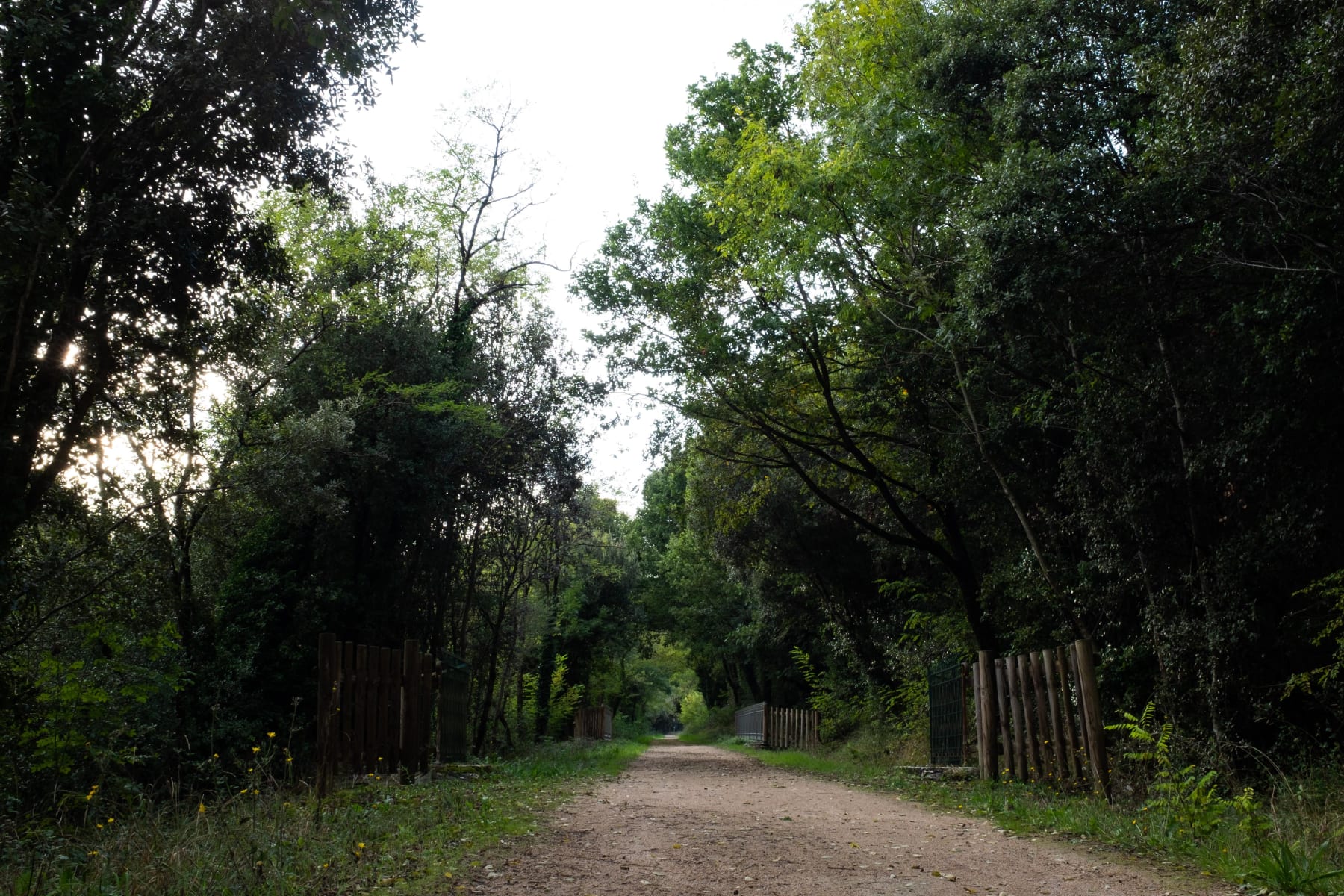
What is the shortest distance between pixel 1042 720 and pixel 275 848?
7.99 meters

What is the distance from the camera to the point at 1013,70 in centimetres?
925

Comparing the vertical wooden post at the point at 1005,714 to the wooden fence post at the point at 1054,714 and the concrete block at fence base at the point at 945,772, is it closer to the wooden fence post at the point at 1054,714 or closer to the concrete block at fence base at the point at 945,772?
the concrete block at fence base at the point at 945,772

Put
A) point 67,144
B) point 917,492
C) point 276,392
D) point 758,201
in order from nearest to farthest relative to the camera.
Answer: point 67,144 → point 758,201 → point 917,492 → point 276,392

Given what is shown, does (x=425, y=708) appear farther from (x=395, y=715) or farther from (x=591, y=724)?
(x=591, y=724)

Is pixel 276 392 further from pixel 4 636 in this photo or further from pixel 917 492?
pixel 917 492

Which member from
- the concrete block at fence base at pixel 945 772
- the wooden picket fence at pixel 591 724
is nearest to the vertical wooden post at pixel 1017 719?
the concrete block at fence base at pixel 945 772

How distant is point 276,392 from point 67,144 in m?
8.50

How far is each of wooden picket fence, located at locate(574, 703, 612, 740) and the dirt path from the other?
75.7 feet

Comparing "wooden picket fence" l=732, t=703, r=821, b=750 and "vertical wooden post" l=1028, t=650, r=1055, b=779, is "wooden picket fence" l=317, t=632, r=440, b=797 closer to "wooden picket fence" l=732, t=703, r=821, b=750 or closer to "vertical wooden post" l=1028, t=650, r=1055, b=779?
"vertical wooden post" l=1028, t=650, r=1055, b=779

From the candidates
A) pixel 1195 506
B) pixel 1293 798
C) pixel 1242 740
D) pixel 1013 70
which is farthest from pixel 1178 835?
pixel 1013 70

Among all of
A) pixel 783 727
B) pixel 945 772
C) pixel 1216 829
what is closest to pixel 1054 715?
pixel 945 772

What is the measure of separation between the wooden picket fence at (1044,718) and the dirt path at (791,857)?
63.3 inches

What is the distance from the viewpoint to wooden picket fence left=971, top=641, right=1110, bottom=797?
8.66 metres

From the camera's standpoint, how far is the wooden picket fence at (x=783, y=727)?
23.1m
